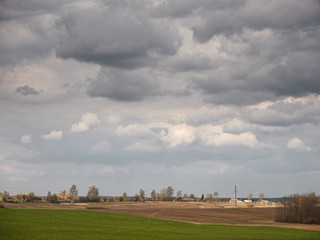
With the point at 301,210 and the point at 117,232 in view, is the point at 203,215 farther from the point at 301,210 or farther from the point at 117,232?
the point at 117,232

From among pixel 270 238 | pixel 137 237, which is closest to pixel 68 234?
pixel 137 237

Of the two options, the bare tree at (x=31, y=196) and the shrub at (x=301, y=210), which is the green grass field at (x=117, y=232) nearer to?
the shrub at (x=301, y=210)

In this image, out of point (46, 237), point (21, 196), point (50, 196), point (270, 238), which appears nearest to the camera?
point (46, 237)

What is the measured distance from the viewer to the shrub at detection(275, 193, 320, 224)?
274 ft

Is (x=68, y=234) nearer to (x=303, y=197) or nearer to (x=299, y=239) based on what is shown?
(x=299, y=239)

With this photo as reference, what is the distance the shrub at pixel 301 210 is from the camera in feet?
274

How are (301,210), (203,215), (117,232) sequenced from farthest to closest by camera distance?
1. (203,215)
2. (301,210)
3. (117,232)

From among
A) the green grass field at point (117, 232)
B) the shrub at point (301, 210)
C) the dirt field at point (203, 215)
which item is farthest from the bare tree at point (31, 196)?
the green grass field at point (117, 232)

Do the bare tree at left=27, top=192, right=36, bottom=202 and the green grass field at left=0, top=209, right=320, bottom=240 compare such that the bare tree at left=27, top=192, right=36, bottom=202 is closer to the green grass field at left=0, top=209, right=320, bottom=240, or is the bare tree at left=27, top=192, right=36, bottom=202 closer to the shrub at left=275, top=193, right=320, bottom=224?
the shrub at left=275, top=193, right=320, bottom=224

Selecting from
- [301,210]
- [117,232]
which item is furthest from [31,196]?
[117,232]

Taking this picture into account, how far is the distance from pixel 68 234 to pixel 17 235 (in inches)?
211

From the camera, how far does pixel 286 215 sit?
278 feet

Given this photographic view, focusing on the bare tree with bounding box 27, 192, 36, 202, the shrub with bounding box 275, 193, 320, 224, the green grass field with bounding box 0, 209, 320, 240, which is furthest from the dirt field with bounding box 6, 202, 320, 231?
the bare tree with bounding box 27, 192, 36, 202

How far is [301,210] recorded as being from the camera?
84438 mm
